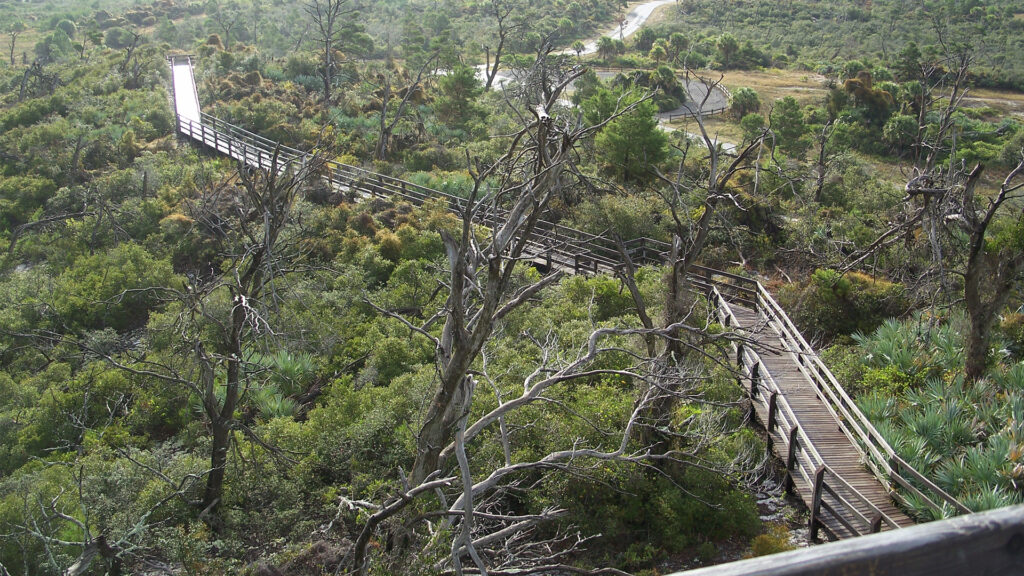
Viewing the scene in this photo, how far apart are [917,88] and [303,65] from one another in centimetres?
3432

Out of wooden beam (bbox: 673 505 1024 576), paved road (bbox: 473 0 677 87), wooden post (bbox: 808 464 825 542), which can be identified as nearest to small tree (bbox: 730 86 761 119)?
paved road (bbox: 473 0 677 87)

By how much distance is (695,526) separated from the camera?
34.8 ft

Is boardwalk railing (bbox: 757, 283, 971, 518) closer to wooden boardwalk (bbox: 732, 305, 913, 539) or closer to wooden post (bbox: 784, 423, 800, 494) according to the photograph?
wooden boardwalk (bbox: 732, 305, 913, 539)

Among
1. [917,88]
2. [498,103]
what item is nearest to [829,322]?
[498,103]

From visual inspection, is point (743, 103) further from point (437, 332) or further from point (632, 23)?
point (632, 23)

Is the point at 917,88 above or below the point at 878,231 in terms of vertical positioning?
above

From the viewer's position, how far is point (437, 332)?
55.6 feet

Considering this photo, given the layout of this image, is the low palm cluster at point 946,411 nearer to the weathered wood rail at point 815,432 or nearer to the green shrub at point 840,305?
the weathered wood rail at point 815,432

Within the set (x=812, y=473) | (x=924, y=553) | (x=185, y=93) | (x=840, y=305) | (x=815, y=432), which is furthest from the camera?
(x=185, y=93)

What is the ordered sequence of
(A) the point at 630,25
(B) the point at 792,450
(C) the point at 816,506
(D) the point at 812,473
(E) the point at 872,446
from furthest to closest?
1. (A) the point at 630,25
2. (B) the point at 792,450
3. (D) the point at 812,473
4. (E) the point at 872,446
5. (C) the point at 816,506

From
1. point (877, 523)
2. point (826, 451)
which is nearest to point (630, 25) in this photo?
point (826, 451)

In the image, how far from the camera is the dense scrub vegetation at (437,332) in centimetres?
956

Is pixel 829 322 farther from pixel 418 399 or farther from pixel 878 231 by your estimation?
pixel 418 399

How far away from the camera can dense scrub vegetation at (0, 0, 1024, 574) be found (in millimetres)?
9562
